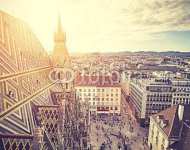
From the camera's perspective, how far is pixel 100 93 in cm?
1520

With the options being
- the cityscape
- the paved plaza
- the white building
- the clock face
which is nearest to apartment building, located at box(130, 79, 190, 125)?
the cityscape

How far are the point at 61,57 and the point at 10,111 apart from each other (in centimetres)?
516

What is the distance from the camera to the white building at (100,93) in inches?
581

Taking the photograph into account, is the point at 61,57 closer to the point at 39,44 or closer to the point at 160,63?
the point at 39,44

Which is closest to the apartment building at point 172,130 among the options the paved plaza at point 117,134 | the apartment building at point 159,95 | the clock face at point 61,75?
the paved plaza at point 117,134

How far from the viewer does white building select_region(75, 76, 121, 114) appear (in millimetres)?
14752

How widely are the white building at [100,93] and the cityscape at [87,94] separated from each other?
0.21 feet

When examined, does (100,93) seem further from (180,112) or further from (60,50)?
(180,112)

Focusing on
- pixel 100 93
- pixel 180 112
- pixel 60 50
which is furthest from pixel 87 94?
pixel 180 112

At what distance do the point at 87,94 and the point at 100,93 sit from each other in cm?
84

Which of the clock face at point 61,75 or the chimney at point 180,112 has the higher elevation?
the clock face at point 61,75

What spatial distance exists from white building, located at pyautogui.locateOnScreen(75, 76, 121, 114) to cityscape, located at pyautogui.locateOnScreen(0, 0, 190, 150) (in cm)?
6

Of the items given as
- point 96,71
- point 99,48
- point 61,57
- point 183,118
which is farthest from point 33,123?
point 96,71

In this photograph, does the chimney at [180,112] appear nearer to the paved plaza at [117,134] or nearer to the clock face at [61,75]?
the paved plaza at [117,134]
